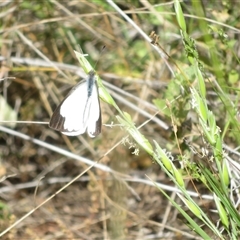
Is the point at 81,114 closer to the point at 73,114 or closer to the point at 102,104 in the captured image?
the point at 73,114

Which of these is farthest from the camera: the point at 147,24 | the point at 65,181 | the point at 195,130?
the point at 147,24

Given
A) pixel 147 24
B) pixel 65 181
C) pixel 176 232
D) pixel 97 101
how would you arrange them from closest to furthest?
pixel 97 101 < pixel 176 232 < pixel 65 181 < pixel 147 24

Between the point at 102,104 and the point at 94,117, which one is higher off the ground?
the point at 94,117

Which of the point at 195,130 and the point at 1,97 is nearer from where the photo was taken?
the point at 195,130

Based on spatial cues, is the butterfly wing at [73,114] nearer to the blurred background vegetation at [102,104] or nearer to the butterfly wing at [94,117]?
the butterfly wing at [94,117]

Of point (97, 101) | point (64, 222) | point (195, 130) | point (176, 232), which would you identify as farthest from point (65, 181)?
point (97, 101)

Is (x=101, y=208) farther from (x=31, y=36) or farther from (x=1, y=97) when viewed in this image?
(x=31, y=36)

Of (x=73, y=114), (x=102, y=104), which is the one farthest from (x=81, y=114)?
(x=102, y=104)
